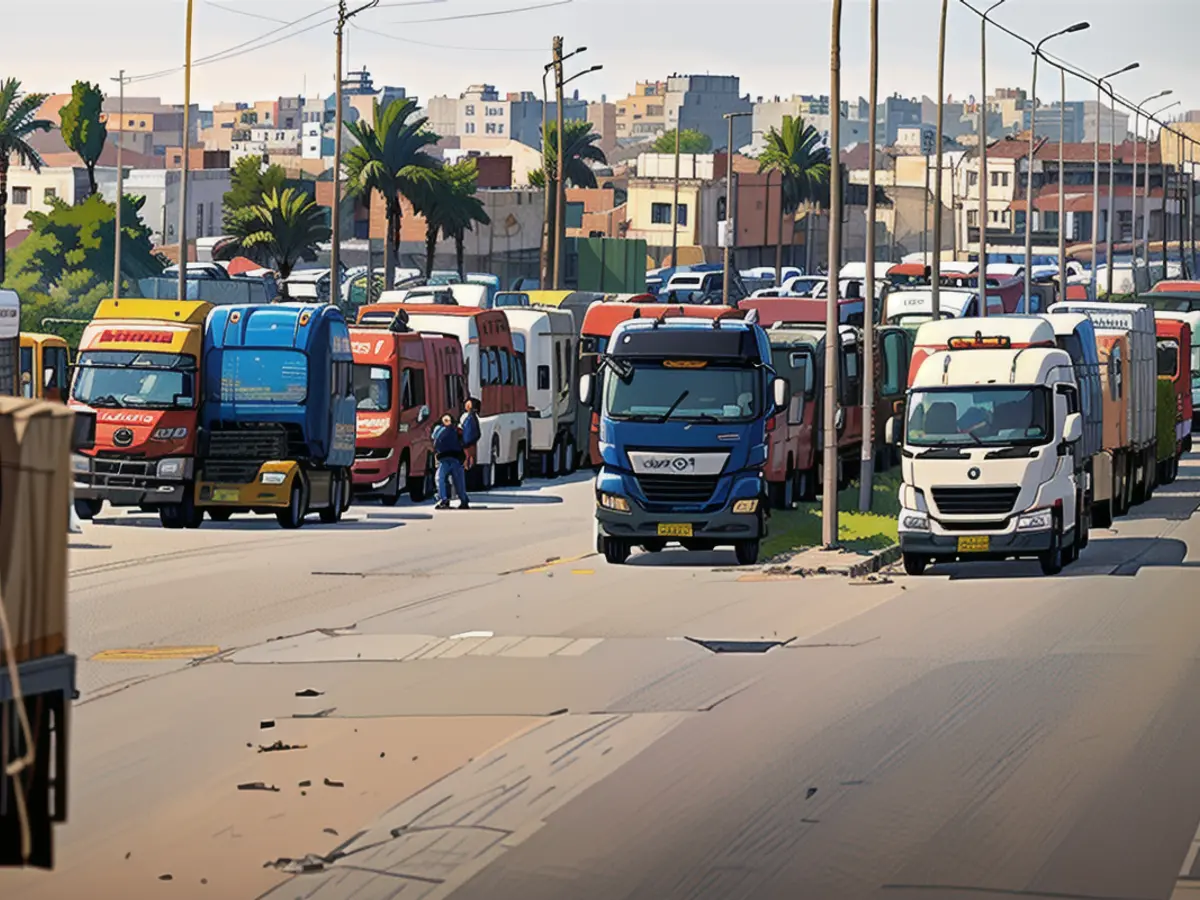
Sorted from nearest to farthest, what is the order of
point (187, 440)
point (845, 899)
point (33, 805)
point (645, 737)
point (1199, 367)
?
point (33, 805), point (845, 899), point (645, 737), point (187, 440), point (1199, 367)

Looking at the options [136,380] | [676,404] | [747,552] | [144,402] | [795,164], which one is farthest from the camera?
[795,164]

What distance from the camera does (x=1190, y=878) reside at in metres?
13.2

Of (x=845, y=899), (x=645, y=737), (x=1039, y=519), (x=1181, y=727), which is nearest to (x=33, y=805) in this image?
(x=845, y=899)

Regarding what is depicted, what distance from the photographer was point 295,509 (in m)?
35.8

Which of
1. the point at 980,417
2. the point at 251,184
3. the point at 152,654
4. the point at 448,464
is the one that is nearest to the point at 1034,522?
the point at 980,417

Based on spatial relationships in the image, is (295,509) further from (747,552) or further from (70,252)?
(70,252)

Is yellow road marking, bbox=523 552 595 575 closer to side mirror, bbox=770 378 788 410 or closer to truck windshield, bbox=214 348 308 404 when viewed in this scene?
side mirror, bbox=770 378 788 410

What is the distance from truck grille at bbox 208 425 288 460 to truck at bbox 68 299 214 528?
312 millimetres

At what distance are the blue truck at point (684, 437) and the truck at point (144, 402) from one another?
6.62 metres

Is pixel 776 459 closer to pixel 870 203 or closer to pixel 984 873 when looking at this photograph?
pixel 870 203

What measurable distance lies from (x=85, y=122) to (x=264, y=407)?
78112mm

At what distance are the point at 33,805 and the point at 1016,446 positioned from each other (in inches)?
870

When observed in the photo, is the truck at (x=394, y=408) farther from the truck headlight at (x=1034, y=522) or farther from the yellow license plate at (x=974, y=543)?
the truck headlight at (x=1034, y=522)

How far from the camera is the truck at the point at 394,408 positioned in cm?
4116
